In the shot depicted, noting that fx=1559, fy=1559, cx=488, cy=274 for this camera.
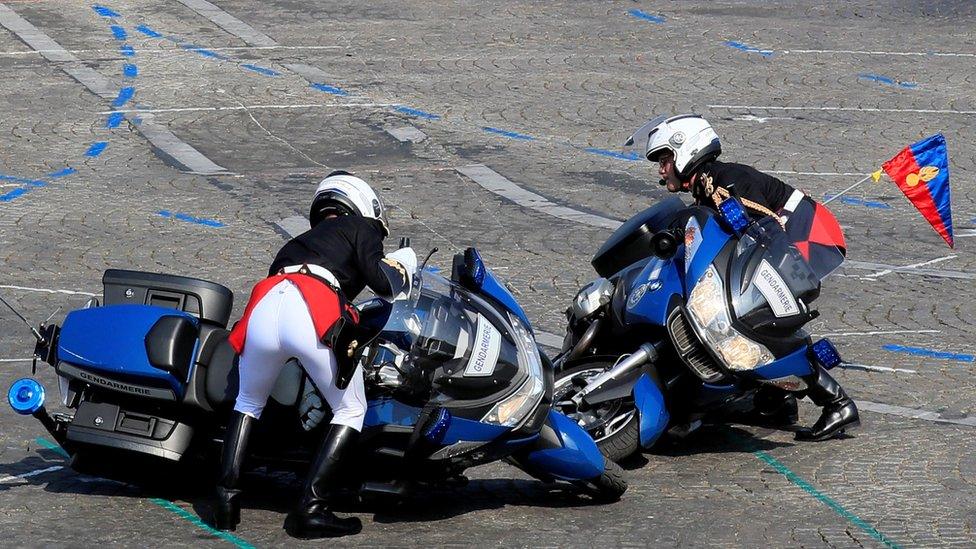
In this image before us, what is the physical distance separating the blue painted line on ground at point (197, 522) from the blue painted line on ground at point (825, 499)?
2537mm

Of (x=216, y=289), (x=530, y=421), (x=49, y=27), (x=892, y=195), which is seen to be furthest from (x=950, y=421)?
(x=49, y=27)

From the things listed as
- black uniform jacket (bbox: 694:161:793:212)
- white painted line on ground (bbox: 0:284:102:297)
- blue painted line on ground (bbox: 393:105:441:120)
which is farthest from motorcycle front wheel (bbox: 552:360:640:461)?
blue painted line on ground (bbox: 393:105:441:120)

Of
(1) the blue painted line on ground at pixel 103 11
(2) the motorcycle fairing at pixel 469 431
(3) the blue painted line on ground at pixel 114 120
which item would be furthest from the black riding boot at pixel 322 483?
(1) the blue painted line on ground at pixel 103 11

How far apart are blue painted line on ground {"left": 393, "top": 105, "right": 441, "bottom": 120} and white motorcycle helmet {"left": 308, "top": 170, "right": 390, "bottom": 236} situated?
9626 millimetres

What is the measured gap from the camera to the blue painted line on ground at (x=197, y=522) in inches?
250

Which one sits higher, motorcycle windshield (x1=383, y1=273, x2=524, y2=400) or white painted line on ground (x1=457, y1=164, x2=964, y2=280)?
motorcycle windshield (x1=383, y1=273, x2=524, y2=400)

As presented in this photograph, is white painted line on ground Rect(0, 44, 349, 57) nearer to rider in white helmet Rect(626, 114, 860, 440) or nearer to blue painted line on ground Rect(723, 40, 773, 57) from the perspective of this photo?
blue painted line on ground Rect(723, 40, 773, 57)

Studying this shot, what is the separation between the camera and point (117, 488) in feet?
23.0

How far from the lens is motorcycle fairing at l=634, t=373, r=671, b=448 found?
7352mm

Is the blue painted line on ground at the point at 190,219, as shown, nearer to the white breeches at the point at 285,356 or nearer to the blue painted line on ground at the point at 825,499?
the blue painted line on ground at the point at 825,499

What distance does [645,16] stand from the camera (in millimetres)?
21938

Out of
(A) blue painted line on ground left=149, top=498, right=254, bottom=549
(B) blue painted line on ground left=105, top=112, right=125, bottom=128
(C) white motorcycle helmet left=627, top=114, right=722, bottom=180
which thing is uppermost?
(C) white motorcycle helmet left=627, top=114, right=722, bottom=180

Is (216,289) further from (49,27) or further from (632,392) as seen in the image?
(49,27)

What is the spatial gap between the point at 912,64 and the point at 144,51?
9545 mm
